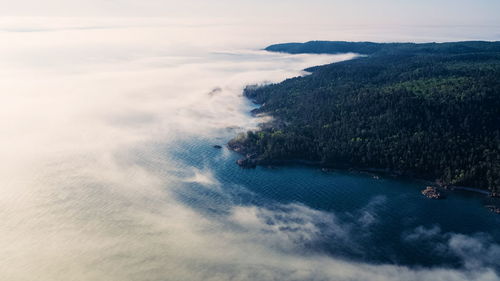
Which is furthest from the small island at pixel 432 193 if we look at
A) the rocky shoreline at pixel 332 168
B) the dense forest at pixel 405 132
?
the dense forest at pixel 405 132

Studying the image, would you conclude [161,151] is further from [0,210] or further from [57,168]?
[0,210]

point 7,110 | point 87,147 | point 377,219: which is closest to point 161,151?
point 87,147

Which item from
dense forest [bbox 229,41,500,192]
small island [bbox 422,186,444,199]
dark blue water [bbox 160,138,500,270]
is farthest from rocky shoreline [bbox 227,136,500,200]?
dark blue water [bbox 160,138,500,270]

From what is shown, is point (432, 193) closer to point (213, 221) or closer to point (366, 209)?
point (366, 209)

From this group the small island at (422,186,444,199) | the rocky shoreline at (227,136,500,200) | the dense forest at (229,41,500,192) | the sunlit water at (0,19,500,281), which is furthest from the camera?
the dense forest at (229,41,500,192)

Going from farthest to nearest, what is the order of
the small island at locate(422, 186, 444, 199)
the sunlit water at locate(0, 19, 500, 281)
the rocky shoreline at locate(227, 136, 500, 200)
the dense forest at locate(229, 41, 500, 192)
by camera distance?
the dense forest at locate(229, 41, 500, 192), the rocky shoreline at locate(227, 136, 500, 200), the small island at locate(422, 186, 444, 199), the sunlit water at locate(0, 19, 500, 281)

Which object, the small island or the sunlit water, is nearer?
the sunlit water

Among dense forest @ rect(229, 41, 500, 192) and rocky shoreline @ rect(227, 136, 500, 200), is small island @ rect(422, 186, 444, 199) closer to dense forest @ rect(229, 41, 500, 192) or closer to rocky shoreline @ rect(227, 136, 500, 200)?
rocky shoreline @ rect(227, 136, 500, 200)

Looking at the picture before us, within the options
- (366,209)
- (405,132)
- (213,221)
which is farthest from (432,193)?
(213,221)

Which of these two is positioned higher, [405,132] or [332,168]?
[405,132]
